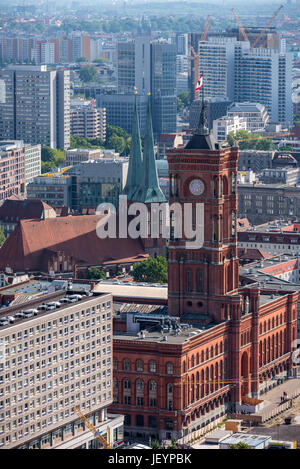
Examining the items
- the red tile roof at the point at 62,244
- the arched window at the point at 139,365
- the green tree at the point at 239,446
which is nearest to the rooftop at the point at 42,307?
the arched window at the point at 139,365

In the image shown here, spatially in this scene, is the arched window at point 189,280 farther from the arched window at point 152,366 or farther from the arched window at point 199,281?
the arched window at point 152,366

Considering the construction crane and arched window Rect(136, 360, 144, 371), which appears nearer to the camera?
the construction crane

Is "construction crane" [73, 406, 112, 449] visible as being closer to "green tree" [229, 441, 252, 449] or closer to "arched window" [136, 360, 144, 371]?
"arched window" [136, 360, 144, 371]

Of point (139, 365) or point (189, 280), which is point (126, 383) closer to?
point (139, 365)

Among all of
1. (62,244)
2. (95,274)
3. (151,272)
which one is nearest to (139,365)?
(151,272)

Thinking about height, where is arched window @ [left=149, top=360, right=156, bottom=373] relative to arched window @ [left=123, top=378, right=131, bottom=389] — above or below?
above

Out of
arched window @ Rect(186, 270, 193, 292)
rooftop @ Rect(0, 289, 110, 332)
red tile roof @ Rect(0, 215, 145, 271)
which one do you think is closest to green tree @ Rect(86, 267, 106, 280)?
red tile roof @ Rect(0, 215, 145, 271)
